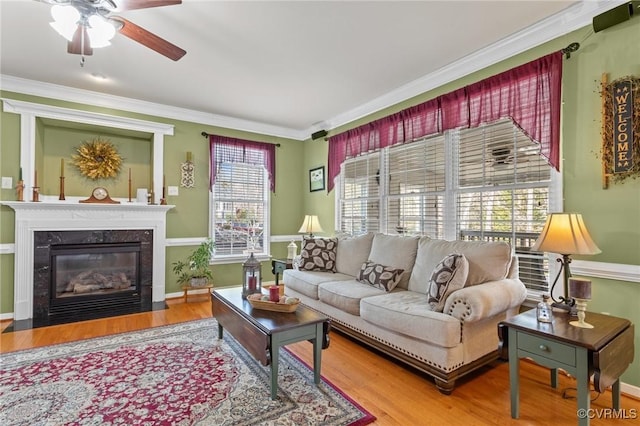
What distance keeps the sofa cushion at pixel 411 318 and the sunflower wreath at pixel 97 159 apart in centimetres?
385

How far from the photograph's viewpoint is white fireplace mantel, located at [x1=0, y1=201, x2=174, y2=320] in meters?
3.64

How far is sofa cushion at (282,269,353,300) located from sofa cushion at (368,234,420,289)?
1.44 ft

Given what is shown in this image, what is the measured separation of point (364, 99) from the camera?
13.9 ft

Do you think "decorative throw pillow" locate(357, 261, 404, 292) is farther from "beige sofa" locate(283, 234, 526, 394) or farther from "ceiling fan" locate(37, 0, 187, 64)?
"ceiling fan" locate(37, 0, 187, 64)

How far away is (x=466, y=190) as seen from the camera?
127 inches

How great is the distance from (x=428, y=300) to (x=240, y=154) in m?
3.78

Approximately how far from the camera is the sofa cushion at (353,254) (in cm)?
380

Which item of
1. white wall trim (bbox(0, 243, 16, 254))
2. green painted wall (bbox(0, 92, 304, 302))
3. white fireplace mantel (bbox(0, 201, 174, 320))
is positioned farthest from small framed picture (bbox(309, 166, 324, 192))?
white wall trim (bbox(0, 243, 16, 254))

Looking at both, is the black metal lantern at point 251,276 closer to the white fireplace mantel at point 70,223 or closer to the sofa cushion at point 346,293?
the sofa cushion at point 346,293

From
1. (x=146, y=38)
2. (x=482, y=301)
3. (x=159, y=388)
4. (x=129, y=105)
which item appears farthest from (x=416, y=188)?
(x=129, y=105)

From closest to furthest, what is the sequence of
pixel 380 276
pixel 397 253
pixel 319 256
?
pixel 380 276
pixel 397 253
pixel 319 256

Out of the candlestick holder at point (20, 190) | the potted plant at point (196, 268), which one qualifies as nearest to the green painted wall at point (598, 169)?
the potted plant at point (196, 268)

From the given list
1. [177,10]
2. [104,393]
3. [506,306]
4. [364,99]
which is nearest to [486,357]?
[506,306]

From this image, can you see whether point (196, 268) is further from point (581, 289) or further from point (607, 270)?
point (607, 270)
